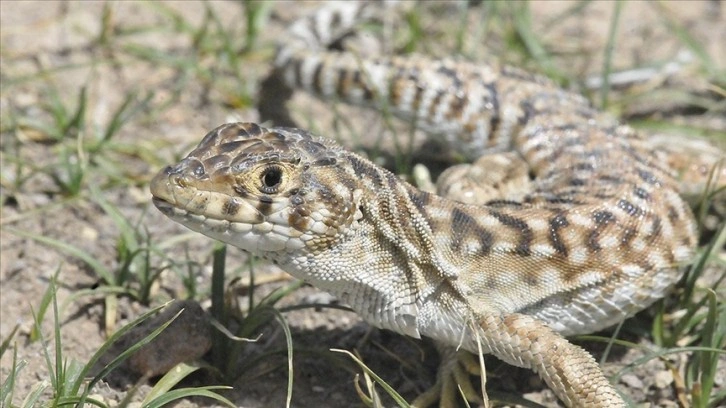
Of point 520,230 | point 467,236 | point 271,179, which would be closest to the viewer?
point 271,179

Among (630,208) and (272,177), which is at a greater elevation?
(272,177)

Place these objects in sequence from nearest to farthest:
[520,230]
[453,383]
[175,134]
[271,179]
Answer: [271,179] < [520,230] < [453,383] < [175,134]

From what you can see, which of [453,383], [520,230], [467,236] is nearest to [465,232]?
[467,236]

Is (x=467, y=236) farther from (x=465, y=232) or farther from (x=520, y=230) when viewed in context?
(x=520, y=230)

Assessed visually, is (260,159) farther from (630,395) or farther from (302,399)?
(630,395)

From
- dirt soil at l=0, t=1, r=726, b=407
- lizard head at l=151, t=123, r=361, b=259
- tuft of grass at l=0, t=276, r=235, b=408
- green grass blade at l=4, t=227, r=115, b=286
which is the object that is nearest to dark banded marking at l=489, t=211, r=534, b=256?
dirt soil at l=0, t=1, r=726, b=407

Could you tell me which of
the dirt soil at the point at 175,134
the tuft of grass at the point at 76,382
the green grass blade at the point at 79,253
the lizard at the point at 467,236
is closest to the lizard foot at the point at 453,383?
the dirt soil at the point at 175,134

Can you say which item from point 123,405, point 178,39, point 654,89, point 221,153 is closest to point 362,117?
point 178,39

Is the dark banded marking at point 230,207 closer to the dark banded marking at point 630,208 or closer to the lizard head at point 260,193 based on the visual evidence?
the lizard head at point 260,193
